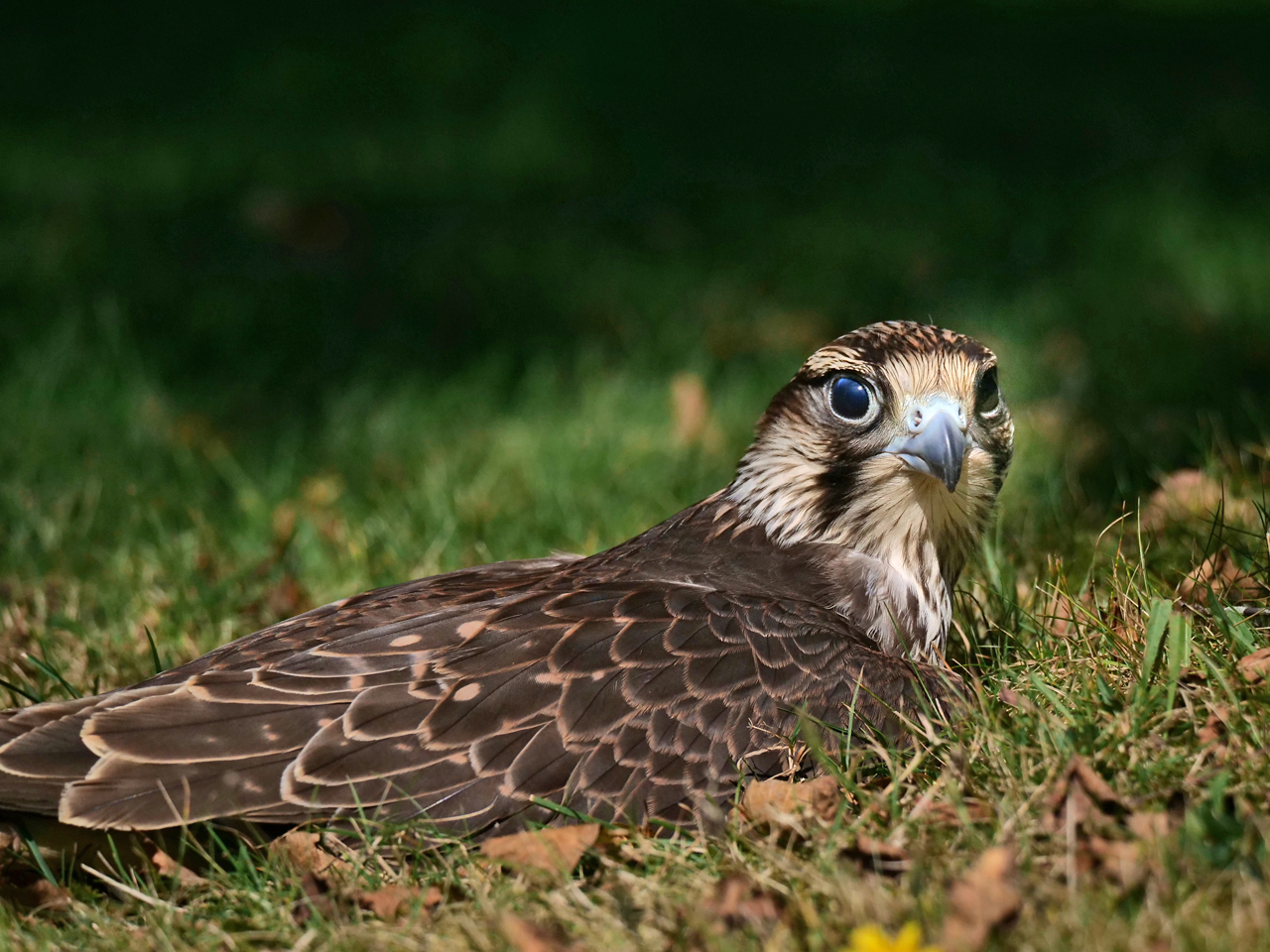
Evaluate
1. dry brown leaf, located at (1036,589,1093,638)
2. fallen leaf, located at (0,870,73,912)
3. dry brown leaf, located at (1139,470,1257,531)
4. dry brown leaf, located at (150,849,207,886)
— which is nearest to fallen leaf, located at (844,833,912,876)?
dry brown leaf, located at (1036,589,1093,638)

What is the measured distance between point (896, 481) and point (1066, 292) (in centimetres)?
429

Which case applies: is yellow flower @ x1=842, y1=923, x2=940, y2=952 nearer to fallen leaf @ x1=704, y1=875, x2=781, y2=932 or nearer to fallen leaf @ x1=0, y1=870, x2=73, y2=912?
fallen leaf @ x1=704, y1=875, x2=781, y2=932

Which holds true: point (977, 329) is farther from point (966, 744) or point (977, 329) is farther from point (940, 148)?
point (966, 744)

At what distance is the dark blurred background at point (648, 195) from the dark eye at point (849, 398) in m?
1.48

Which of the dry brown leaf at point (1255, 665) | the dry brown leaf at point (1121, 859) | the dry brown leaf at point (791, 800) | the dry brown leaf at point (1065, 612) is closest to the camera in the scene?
the dry brown leaf at point (1121, 859)

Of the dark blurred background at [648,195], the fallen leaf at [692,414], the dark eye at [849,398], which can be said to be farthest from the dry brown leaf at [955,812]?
the fallen leaf at [692,414]

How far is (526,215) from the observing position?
371 inches

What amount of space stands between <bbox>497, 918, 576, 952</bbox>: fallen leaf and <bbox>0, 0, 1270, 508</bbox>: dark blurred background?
3101mm

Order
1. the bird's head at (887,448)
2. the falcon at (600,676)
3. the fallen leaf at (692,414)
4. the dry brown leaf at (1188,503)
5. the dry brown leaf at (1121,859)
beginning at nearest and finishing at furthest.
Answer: the dry brown leaf at (1121,859)
the falcon at (600,676)
the bird's head at (887,448)
the dry brown leaf at (1188,503)
the fallen leaf at (692,414)

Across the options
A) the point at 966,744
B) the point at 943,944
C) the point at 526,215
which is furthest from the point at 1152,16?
the point at 943,944

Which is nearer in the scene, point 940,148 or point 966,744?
point 966,744

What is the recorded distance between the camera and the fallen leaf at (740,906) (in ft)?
8.73

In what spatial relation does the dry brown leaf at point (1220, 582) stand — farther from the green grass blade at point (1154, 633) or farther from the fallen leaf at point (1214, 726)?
the fallen leaf at point (1214, 726)

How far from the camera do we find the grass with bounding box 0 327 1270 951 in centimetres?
268
